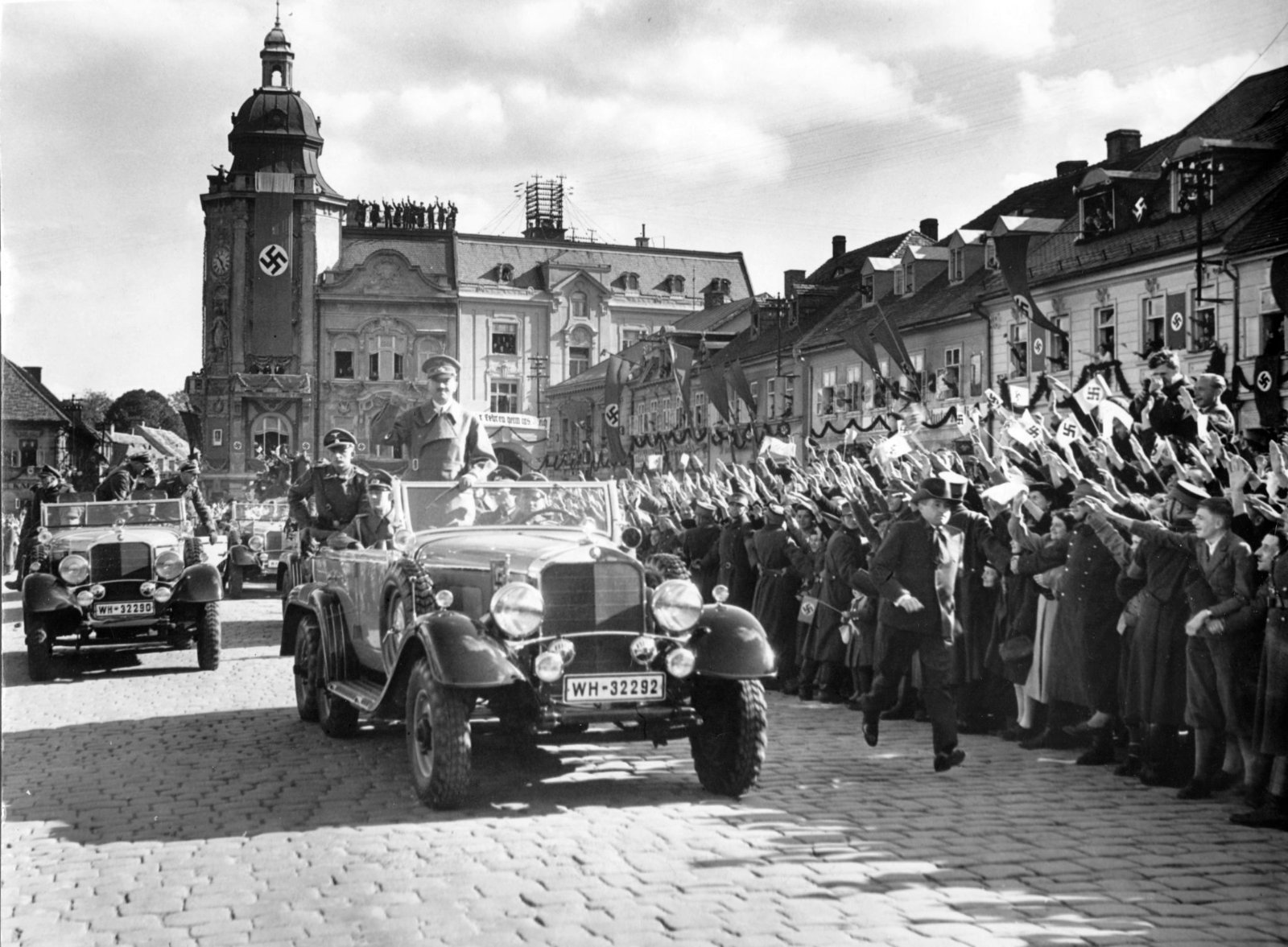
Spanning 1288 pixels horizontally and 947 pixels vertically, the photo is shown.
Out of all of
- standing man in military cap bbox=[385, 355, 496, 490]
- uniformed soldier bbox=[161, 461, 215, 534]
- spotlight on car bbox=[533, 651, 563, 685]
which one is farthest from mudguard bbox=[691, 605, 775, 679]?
uniformed soldier bbox=[161, 461, 215, 534]

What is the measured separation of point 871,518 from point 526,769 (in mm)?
4179

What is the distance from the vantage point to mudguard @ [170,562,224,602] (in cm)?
1303

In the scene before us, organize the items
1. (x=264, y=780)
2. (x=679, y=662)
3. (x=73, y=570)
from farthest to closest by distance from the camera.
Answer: (x=73, y=570) → (x=264, y=780) → (x=679, y=662)

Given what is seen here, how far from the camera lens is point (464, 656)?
23.1ft

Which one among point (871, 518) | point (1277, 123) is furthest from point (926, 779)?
point (1277, 123)

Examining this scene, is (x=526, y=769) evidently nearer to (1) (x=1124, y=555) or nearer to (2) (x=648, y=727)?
(2) (x=648, y=727)

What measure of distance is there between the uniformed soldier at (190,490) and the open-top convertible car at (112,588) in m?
0.68

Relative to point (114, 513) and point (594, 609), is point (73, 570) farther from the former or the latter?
point (594, 609)

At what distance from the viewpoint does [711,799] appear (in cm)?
746

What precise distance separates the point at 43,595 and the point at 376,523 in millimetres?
4329

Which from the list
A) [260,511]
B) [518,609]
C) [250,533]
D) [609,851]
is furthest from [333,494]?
[260,511]

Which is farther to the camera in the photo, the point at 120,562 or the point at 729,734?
the point at 120,562

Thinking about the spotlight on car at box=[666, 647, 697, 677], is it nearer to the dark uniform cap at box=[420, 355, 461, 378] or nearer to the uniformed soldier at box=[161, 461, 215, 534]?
the dark uniform cap at box=[420, 355, 461, 378]

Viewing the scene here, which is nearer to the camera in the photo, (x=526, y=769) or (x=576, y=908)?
(x=576, y=908)
